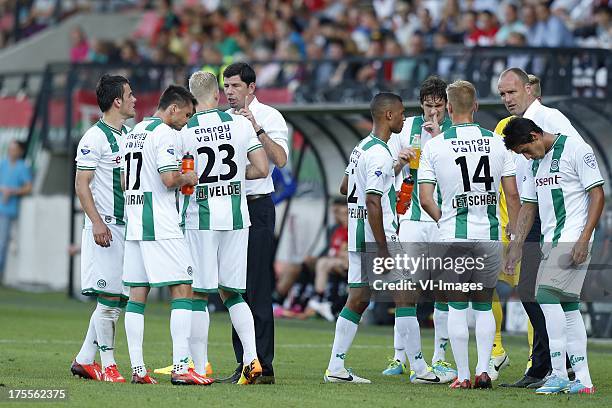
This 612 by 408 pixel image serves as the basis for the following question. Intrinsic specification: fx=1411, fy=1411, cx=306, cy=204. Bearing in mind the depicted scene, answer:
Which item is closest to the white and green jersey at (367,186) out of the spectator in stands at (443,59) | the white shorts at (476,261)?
the white shorts at (476,261)

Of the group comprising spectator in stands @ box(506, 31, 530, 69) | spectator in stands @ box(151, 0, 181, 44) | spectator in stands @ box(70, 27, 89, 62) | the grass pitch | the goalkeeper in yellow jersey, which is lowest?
the grass pitch

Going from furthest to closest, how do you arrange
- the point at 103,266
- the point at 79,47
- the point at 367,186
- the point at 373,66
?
the point at 79,47 → the point at 373,66 → the point at 103,266 → the point at 367,186

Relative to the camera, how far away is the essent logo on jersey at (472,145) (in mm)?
10086

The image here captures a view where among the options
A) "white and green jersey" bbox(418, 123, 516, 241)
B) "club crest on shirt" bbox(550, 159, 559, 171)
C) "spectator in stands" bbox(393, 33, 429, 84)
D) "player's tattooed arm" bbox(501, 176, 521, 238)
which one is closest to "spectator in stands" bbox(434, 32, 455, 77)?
"spectator in stands" bbox(393, 33, 429, 84)

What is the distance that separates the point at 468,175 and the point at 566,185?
69cm

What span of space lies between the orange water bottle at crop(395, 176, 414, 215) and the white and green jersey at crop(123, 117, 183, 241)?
1.85 metres

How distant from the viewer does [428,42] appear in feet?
68.3

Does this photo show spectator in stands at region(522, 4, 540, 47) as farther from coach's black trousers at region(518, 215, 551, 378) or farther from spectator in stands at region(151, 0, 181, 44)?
spectator in stands at region(151, 0, 181, 44)

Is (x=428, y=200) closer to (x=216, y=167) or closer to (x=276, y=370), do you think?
(x=216, y=167)

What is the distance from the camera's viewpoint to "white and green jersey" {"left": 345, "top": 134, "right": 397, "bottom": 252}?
1034 cm

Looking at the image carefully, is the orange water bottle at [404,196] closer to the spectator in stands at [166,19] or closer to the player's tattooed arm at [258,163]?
the player's tattooed arm at [258,163]

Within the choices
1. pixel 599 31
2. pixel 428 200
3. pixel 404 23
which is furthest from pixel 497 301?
pixel 404 23

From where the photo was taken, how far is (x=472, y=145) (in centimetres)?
1009

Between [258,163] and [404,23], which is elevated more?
[404,23]
